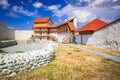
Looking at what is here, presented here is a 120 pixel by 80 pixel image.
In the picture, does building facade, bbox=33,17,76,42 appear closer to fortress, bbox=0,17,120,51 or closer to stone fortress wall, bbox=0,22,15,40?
fortress, bbox=0,17,120,51

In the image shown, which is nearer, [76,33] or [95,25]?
[95,25]

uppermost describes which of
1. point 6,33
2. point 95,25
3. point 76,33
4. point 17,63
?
point 95,25

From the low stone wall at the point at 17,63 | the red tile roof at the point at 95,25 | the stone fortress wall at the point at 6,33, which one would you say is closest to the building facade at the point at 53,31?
the red tile roof at the point at 95,25

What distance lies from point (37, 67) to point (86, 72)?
119 inches

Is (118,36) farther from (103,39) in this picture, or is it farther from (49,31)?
(49,31)

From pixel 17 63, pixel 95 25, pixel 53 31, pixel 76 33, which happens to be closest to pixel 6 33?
pixel 53 31

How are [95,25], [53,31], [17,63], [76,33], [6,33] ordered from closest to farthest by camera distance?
1. [17,63]
2. [95,25]
3. [76,33]
4. [6,33]
5. [53,31]

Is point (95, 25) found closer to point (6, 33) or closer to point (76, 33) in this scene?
point (76, 33)

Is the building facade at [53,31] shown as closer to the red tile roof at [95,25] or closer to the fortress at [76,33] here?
the fortress at [76,33]

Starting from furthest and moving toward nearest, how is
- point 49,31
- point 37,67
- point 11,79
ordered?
point 49,31, point 37,67, point 11,79

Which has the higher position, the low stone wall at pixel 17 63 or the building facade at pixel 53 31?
the building facade at pixel 53 31

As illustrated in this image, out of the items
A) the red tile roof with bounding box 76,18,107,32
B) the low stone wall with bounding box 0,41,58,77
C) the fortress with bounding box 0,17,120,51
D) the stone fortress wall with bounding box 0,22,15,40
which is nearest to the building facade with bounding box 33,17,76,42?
the fortress with bounding box 0,17,120,51

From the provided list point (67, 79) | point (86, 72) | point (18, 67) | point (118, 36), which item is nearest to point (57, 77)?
point (67, 79)

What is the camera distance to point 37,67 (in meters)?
6.34
